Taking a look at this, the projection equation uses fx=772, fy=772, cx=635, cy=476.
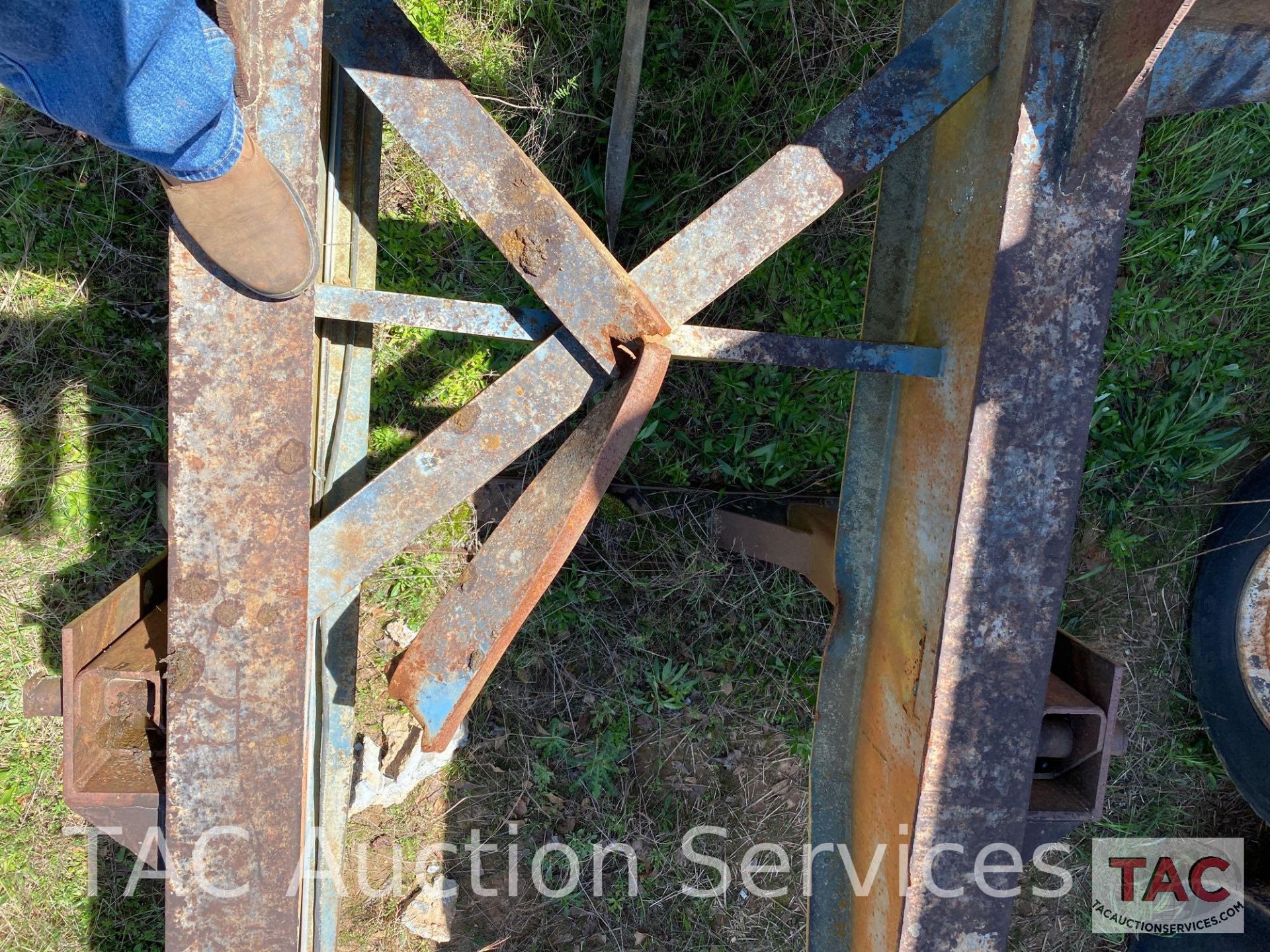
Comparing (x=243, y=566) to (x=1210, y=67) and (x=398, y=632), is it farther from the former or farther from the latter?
(x=1210, y=67)

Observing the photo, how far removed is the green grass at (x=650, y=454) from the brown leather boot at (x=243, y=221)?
125 cm

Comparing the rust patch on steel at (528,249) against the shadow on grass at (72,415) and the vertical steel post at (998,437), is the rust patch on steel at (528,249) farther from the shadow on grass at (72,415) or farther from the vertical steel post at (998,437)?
the shadow on grass at (72,415)

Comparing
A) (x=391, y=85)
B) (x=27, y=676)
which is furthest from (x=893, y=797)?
(x=27, y=676)

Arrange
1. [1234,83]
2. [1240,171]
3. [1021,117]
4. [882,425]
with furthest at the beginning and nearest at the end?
[1240,171] → [882,425] → [1234,83] → [1021,117]

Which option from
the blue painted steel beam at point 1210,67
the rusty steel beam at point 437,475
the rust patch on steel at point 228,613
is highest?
the blue painted steel beam at point 1210,67

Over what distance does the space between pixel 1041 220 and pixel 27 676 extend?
3554mm

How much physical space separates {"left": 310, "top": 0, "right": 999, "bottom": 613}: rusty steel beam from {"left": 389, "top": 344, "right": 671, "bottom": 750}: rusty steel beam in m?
0.16

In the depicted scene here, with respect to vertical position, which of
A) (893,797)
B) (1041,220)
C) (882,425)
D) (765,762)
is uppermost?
(1041,220)

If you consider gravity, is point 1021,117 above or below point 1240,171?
below

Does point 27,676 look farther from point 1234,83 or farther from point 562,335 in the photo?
point 1234,83

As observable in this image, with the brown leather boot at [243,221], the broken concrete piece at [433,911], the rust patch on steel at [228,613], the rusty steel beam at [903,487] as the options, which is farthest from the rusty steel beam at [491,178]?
the broken concrete piece at [433,911]

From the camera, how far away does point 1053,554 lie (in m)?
1.60

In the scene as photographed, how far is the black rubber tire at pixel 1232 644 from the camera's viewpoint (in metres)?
2.70

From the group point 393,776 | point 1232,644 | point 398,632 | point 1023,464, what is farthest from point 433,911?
point 1232,644
